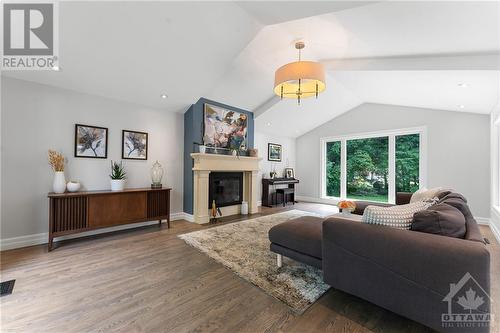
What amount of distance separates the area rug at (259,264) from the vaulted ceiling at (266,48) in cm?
290

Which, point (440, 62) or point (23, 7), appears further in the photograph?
point (440, 62)

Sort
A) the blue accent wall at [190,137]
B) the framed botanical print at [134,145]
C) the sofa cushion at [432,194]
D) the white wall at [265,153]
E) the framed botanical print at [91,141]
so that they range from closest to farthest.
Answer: the sofa cushion at [432,194] → the framed botanical print at [91,141] → the framed botanical print at [134,145] → the blue accent wall at [190,137] → the white wall at [265,153]

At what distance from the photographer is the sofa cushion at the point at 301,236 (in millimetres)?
2119

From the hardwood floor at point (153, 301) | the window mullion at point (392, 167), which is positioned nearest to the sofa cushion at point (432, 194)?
the hardwood floor at point (153, 301)

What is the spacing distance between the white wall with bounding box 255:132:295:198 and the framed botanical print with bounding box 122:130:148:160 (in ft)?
11.2

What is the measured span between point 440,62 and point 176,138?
4.95m

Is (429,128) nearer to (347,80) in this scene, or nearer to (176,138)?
(347,80)

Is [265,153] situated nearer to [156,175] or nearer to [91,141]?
[156,175]

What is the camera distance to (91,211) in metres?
3.35

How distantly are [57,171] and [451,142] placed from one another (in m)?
8.05

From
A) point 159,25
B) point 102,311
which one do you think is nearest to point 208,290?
point 102,311

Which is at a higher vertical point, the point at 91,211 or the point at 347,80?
the point at 347,80

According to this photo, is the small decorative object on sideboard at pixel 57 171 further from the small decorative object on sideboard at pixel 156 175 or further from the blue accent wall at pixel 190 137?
the blue accent wall at pixel 190 137

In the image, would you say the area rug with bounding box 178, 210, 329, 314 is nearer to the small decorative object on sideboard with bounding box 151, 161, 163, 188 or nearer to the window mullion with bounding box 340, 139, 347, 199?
the small decorative object on sideboard with bounding box 151, 161, 163, 188
